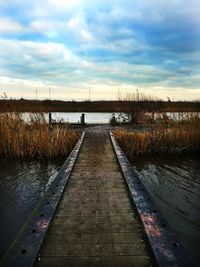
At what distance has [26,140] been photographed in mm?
9867

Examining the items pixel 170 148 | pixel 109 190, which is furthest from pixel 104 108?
pixel 109 190

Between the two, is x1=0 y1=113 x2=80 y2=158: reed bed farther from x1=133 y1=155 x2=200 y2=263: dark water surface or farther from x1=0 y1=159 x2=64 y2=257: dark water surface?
x1=133 y1=155 x2=200 y2=263: dark water surface

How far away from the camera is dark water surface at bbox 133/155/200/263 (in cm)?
495

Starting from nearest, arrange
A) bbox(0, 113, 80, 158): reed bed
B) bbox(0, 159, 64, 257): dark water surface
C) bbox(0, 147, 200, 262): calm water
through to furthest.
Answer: bbox(0, 147, 200, 262): calm water, bbox(0, 159, 64, 257): dark water surface, bbox(0, 113, 80, 158): reed bed

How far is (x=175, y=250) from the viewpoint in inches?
110

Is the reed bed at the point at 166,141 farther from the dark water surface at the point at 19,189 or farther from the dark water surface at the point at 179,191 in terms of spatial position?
the dark water surface at the point at 19,189

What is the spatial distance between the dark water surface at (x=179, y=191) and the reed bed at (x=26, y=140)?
102 inches

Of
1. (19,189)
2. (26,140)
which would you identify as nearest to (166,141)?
(26,140)

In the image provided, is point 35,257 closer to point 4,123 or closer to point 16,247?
point 16,247

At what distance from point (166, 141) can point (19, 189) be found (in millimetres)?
5512

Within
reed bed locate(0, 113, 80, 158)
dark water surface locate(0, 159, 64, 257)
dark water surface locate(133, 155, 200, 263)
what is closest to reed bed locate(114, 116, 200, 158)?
dark water surface locate(133, 155, 200, 263)

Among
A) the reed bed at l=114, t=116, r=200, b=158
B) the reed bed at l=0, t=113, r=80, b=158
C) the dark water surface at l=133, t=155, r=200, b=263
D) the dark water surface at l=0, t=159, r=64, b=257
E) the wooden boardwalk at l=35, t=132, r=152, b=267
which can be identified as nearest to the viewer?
the wooden boardwalk at l=35, t=132, r=152, b=267

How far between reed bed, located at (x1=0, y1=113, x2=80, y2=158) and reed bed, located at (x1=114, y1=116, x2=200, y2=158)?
2.25m

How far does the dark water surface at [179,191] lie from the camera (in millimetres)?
4952
